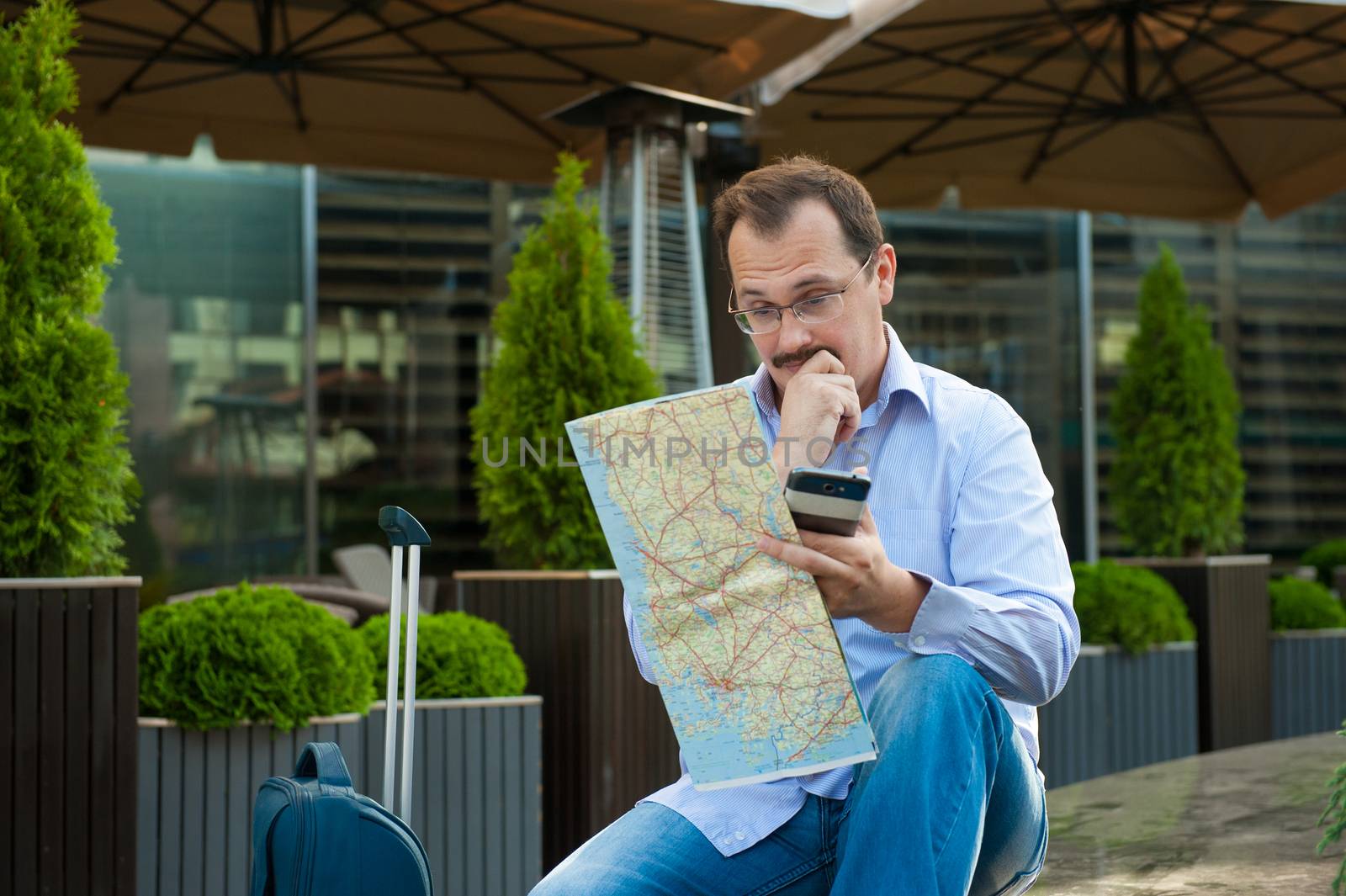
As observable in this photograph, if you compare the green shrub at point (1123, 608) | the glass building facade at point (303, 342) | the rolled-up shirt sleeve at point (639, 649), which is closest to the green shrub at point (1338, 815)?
the rolled-up shirt sleeve at point (639, 649)

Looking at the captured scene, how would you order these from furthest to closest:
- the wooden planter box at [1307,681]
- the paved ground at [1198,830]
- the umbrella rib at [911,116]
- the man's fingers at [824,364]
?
1. the umbrella rib at [911,116]
2. the wooden planter box at [1307,681]
3. the paved ground at [1198,830]
4. the man's fingers at [824,364]

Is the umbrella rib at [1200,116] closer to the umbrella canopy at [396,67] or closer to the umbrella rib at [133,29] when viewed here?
the umbrella canopy at [396,67]

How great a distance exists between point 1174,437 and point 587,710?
426cm

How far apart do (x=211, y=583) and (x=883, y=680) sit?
313 inches

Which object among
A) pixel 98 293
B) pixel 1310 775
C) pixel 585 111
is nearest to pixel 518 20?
pixel 585 111

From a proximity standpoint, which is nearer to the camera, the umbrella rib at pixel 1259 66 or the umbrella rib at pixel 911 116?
the umbrella rib at pixel 1259 66

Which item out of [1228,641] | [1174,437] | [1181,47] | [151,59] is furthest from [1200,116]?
[151,59]

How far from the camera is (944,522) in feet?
6.73

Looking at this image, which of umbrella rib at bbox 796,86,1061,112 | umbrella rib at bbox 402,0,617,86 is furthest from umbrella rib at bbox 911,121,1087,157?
umbrella rib at bbox 402,0,617,86

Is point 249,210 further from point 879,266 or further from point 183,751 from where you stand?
point 879,266

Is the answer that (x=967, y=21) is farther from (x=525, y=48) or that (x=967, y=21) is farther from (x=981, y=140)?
(x=525, y=48)

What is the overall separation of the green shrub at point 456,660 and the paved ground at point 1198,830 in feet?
5.45

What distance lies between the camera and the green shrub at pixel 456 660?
4.15 metres

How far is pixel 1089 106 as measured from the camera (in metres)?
7.70
